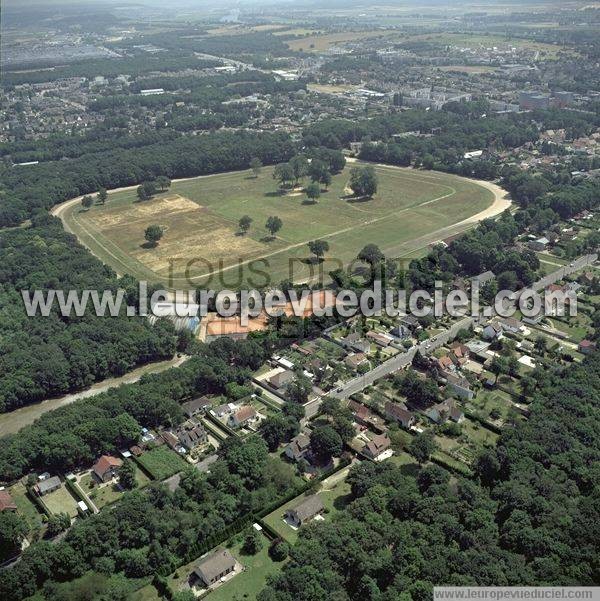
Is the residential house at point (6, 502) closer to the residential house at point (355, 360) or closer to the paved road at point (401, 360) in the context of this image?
the paved road at point (401, 360)

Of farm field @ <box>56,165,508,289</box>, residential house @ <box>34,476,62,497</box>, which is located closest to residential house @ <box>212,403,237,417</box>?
residential house @ <box>34,476,62,497</box>

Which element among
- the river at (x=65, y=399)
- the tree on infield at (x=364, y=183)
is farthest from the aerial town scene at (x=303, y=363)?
the tree on infield at (x=364, y=183)

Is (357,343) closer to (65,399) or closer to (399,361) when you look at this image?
(399,361)

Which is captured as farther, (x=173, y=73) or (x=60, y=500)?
(x=173, y=73)

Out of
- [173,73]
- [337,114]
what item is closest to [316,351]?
[337,114]

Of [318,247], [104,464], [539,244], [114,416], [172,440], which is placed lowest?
[172,440]

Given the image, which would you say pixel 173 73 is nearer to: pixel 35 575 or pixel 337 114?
pixel 337 114

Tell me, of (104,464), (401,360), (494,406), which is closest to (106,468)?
(104,464)
